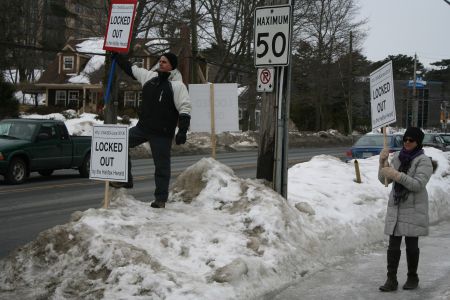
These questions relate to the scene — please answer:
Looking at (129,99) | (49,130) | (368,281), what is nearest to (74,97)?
(129,99)

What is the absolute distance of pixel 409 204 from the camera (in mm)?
6301

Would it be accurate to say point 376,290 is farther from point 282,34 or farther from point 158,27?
point 158,27

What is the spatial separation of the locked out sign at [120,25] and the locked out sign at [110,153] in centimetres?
111

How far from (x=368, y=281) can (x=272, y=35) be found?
3.67 metres

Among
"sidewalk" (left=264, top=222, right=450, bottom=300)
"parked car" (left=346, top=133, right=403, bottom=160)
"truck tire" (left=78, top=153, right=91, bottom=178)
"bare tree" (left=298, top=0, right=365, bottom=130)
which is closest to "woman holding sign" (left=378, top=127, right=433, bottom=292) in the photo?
"sidewalk" (left=264, top=222, right=450, bottom=300)

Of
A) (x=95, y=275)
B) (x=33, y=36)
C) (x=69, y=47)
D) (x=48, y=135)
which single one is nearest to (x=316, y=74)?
(x=69, y=47)

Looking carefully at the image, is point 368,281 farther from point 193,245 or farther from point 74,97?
point 74,97

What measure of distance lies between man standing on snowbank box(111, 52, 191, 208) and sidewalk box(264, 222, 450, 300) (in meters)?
2.19

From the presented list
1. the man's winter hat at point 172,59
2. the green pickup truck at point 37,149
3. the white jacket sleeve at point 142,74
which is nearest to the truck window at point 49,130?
the green pickup truck at point 37,149

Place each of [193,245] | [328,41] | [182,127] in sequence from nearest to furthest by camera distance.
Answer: [193,245]
[182,127]
[328,41]

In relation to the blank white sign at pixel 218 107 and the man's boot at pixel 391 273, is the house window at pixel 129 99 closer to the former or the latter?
the blank white sign at pixel 218 107

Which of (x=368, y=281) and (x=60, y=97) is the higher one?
(x=60, y=97)

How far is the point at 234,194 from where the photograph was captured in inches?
313

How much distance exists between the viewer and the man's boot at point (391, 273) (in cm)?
627
